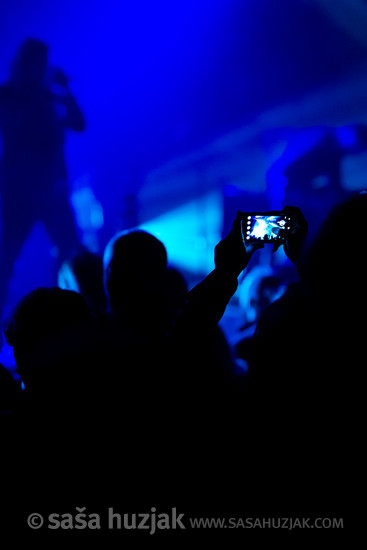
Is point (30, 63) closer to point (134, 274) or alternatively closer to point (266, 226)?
point (134, 274)

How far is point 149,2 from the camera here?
296 centimetres

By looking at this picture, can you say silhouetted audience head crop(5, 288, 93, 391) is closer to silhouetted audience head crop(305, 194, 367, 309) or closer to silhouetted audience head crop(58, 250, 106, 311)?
silhouetted audience head crop(305, 194, 367, 309)

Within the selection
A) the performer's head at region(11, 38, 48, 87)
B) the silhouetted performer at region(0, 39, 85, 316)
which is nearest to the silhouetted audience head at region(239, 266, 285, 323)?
the silhouetted performer at region(0, 39, 85, 316)

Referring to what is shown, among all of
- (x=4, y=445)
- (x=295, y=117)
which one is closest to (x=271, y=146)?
(x=295, y=117)

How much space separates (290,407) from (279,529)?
0.22m

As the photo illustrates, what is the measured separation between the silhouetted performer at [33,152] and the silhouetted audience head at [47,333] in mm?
2138

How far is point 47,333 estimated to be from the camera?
809 millimetres

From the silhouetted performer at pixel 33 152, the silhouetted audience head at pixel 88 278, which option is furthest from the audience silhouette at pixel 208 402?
the silhouetted performer at pixel 33 152

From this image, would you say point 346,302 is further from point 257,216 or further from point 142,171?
point 142,171

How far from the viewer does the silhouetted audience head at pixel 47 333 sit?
0.71m

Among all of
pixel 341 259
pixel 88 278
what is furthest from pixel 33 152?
pixel 341 259

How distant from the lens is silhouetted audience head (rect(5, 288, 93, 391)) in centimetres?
71

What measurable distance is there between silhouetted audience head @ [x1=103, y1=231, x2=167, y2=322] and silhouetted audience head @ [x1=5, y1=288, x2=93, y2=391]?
0.75 ft

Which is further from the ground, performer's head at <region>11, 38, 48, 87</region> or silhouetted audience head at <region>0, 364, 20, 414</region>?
performer's head at <region>11, 38, 48, 87</region>
